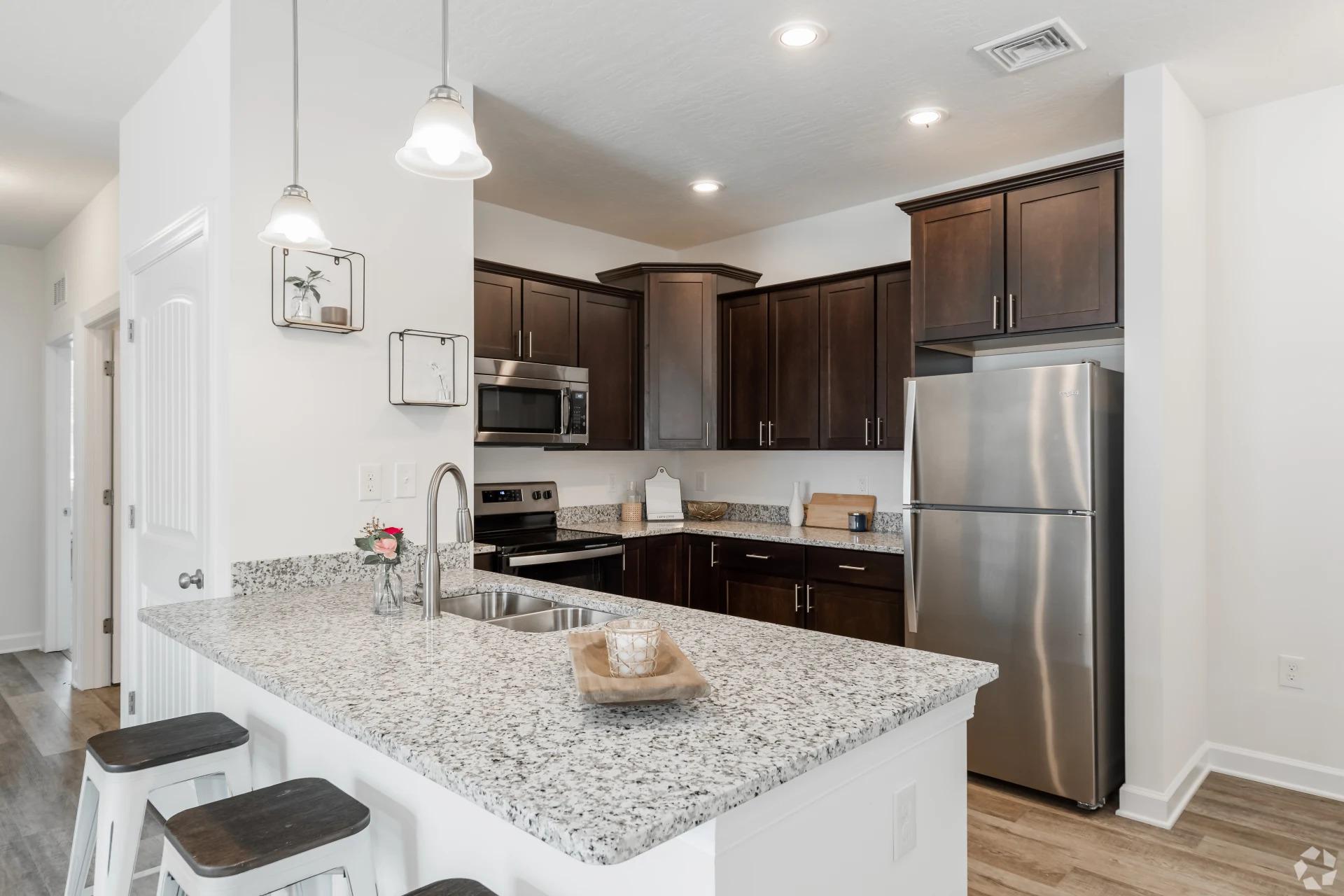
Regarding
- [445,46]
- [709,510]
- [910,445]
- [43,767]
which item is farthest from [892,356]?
[43,767]

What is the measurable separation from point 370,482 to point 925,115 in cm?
253

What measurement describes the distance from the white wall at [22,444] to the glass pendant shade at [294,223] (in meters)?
4.46

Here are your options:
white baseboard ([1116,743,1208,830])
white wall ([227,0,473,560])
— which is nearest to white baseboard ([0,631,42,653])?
white wall ([227,0,473,560])

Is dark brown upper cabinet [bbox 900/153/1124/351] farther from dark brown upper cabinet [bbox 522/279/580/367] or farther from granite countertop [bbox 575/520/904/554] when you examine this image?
dark brown upper cabinet [bbox 522/279/580/367]

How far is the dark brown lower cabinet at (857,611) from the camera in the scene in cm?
362

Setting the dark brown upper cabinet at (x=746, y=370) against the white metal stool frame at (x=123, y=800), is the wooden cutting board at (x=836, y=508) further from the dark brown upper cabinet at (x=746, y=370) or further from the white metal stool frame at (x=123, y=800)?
the white metal stool frame at (x=123, y=800)

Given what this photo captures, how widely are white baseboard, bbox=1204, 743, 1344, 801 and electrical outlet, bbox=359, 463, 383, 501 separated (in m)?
3.40

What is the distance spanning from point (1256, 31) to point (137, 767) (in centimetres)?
371

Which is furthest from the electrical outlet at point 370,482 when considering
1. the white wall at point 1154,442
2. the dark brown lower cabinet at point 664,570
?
the white wall at point 1154,442

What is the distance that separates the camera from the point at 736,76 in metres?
2.87

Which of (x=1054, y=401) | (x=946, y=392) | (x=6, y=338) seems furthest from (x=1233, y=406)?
(x=6, y=338)

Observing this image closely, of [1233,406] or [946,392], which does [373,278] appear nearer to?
[946,392]

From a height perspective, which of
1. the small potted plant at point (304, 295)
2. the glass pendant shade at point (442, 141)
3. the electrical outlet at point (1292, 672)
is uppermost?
the glass pendant shade at point (442, 141)

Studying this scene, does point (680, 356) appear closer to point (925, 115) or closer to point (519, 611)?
point (925, 115)
